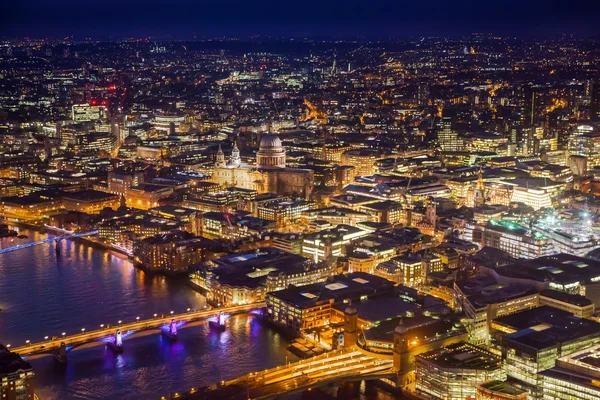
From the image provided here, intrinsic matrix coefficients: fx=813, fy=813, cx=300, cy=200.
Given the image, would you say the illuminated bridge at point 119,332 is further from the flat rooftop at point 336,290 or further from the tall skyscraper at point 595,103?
the tall skyscraper at point 595,103

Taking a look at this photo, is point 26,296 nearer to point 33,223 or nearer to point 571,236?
point 33,223

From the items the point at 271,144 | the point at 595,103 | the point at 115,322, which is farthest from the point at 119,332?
the point at 595,103

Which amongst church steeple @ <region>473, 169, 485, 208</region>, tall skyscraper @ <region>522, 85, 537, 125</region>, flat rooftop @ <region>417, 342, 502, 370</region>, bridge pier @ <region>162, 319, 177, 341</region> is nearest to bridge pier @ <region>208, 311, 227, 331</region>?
bridge pier @ <region>162, 319, 177, 341</region>

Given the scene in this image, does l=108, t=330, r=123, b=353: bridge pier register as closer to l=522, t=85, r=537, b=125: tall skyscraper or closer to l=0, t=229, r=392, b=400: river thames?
l=0, t=229, r=392, b=400: river thames

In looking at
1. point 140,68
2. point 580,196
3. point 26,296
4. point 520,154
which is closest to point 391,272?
point 26,296

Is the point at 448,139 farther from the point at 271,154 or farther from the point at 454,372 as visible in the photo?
the point at 454,372

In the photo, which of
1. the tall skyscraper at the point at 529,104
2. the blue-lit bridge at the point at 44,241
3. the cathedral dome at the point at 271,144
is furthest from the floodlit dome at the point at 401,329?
the tall skyscraper at the point at 529,104
